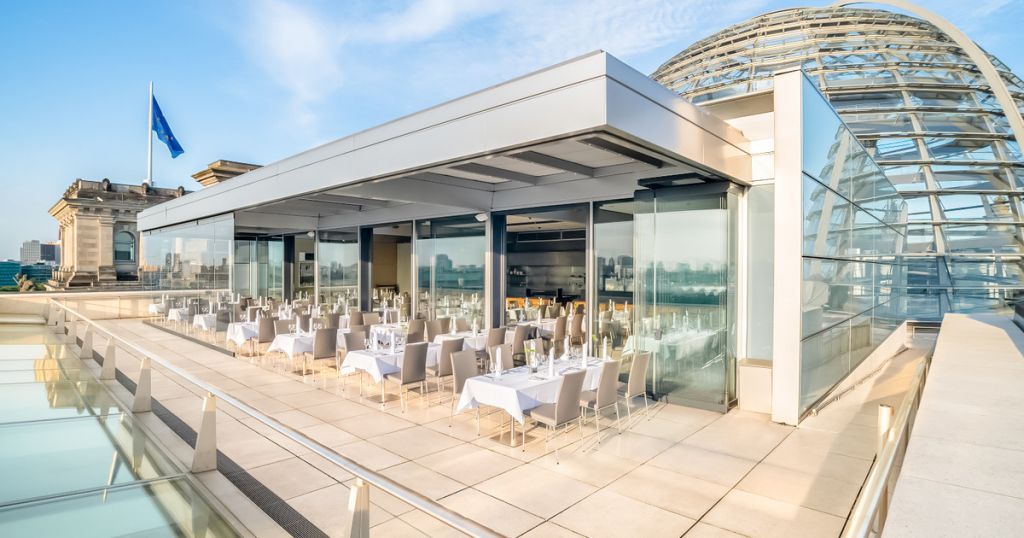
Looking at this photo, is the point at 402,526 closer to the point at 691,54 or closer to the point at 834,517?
the point at 834,517

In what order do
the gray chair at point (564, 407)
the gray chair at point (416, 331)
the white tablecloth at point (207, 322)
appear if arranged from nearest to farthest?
the gray chair at point (564, 407) < the gray chair at point (416, 331) < the white tablecloth at point (207, 322)

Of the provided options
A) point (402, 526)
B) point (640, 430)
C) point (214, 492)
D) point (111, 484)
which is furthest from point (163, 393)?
point (640, 430)

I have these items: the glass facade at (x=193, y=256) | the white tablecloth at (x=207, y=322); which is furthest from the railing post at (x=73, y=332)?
the white tablecloth at (x=207, y=322)

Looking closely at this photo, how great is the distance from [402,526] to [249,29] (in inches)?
734

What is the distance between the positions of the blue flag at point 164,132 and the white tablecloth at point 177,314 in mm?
9495

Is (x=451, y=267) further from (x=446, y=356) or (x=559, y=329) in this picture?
(x=446, y=356)

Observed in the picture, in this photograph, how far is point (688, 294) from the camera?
7656mm

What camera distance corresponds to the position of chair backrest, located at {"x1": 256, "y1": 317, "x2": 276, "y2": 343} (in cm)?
1066

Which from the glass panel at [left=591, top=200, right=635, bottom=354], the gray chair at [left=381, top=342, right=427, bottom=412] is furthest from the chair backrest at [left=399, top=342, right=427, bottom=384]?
the glass panel at [left=591, top=200, right=635, bottom=354]

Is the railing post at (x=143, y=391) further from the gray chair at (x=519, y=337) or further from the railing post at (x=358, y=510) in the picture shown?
the gray chair at (x=519, y=337)

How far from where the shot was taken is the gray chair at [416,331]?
955 cm

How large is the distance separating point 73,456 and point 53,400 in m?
3.07

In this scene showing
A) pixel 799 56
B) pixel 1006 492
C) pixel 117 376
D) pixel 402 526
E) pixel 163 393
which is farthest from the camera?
pixel 799 56

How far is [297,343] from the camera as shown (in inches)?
363
